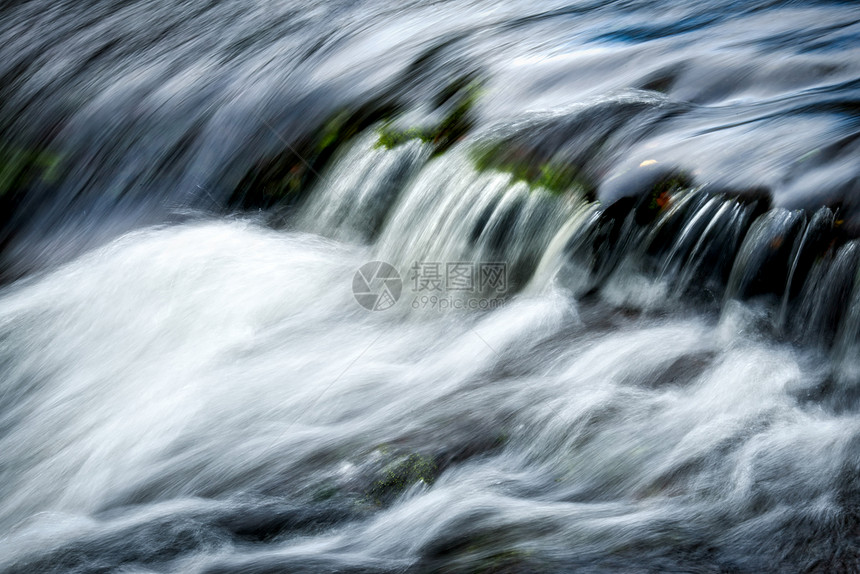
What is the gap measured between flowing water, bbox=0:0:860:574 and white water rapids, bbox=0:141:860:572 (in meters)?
0.01

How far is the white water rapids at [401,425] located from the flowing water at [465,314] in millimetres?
14

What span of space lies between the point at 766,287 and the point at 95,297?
11.3 ft

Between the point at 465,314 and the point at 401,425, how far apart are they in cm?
81

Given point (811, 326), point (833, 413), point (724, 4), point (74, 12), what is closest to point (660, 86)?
point (724, 4)

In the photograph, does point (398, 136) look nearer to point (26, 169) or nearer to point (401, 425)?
point (401, 425)

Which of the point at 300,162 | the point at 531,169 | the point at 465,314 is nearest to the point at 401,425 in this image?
the point at 465,314

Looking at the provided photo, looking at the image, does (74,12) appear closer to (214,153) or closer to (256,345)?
(214,153)

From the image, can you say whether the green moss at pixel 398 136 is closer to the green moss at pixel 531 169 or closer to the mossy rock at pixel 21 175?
the green moss at pixel 531 169

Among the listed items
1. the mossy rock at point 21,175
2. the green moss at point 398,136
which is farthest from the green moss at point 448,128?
the mossy rock at point 21,175

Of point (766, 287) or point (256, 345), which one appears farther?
point (256, 345)

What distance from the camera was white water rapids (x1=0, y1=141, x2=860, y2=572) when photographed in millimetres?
2693

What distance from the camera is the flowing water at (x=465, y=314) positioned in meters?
2.82

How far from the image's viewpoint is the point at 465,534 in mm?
2740

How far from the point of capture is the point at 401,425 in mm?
3406
